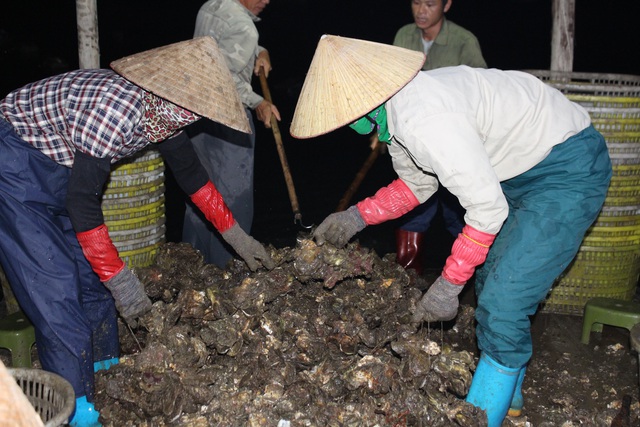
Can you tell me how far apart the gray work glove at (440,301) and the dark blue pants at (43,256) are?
4.70 feet

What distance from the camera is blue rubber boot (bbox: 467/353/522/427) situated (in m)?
2.82

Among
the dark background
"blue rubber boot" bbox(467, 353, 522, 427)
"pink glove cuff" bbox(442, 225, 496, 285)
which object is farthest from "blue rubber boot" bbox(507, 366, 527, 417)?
the dark background

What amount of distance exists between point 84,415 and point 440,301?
160 cm

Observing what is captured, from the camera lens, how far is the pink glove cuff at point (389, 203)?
3.13 m

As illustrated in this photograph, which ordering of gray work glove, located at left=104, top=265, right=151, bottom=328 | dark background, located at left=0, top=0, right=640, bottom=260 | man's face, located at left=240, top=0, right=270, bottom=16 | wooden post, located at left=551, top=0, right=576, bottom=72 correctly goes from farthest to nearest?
dark background, located at left=0, top=0, right=640, bottom=260 → wooden post, located at left=551, top=0, right=576, bottom=72 → man's face, located at left=240, top=0, right=270, bottom=16 → gray work glove, located at left=104, top=265, right=151, bottom=328

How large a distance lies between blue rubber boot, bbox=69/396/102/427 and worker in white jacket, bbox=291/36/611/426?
4.79 feet

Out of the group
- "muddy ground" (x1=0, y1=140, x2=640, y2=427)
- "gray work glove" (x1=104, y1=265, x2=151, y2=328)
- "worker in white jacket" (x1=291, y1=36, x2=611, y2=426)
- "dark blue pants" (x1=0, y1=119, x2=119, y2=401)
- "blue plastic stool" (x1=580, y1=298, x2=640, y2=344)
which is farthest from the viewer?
"blue plastic stool" (x1=580, y1=298, x2=640, y2=344)

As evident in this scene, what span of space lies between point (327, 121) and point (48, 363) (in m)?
1.53

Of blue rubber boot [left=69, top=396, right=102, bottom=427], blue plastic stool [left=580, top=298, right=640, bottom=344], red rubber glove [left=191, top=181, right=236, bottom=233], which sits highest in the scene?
red rubber glove [left=191, top=181, right=236, bottom=233]

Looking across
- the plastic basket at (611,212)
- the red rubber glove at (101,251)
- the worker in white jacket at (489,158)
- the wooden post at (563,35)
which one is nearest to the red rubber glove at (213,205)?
the red rubber glove at (101,251)

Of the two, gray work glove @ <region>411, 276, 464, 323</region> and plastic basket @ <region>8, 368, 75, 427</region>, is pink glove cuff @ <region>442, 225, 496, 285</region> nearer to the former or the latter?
gray work glove @ <region>411, 276, 464, 323</region>

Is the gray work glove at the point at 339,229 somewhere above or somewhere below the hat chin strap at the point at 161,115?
below

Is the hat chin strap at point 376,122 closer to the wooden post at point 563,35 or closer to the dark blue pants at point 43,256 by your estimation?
the dark blue pants at point 43,256

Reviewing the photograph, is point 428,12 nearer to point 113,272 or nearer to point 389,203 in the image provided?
point 389,203
